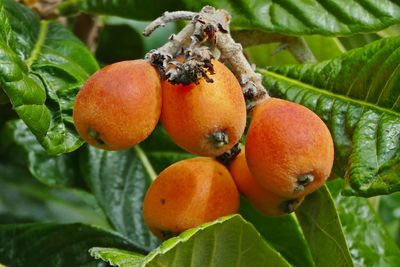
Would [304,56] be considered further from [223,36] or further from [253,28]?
[223,36]

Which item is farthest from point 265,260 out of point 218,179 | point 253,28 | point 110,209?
point 110,209

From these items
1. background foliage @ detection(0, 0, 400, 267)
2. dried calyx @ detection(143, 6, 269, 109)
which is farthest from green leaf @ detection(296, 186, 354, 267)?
dried calyx @ detection(143, 6, 269, 109)

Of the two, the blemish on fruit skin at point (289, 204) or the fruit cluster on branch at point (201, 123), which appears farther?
the blemish on fruit skin at point (289, 204)

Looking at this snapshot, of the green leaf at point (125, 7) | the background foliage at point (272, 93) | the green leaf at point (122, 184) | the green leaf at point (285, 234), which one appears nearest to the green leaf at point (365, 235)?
the background foliage at point (272, 93)

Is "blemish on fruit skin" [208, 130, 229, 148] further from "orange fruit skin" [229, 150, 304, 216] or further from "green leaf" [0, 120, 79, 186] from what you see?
"green leaf" [0, 120, 79, 186]

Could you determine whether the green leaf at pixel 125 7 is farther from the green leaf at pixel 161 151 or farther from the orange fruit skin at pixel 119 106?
the orange fruit skin at pixel 119 106
